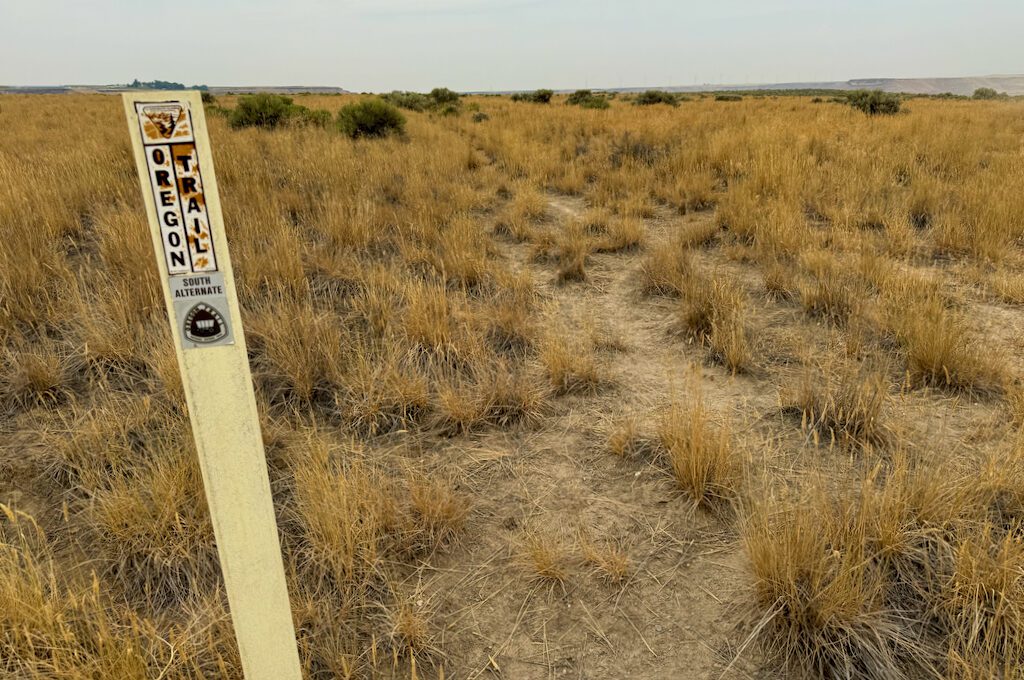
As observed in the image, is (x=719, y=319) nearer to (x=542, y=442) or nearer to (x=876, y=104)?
(x=542, y=442)

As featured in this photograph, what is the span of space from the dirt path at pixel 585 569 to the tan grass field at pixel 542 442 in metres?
0.01

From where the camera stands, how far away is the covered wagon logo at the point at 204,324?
1.15 m

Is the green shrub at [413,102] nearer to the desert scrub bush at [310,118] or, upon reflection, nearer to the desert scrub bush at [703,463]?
the desert scrub bush at [310,118]

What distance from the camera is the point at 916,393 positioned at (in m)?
3.26

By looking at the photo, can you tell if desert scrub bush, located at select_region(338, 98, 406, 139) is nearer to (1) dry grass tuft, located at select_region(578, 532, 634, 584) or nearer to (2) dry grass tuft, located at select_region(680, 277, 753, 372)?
(2) dry grass tuft, located at select_region(680, 277, 753, 372)

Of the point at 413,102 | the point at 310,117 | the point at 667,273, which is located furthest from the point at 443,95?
the point at 667,273

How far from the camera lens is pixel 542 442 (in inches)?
121

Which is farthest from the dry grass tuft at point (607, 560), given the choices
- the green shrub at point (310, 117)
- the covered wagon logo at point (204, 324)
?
the green shrub at point (310, 117)

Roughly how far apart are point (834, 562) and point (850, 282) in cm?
327

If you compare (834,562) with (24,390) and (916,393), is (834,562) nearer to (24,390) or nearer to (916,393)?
(916,393)

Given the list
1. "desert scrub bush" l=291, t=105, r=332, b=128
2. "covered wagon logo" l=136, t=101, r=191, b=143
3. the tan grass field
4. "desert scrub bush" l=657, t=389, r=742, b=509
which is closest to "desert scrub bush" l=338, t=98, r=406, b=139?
"desert scrub bush" l=291, t=105, r=332, b=128

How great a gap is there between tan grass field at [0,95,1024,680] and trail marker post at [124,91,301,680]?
573 mm

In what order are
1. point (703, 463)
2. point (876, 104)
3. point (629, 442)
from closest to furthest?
point (703, 463), point (629, 442), point (876, 104)

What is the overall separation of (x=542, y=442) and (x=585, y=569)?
0.90m
